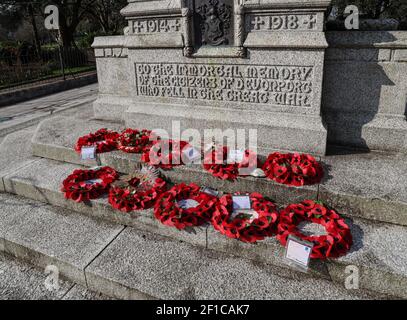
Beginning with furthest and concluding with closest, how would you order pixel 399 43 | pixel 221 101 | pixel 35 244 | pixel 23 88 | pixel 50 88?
pixel 50 88, pixel 23 88, pixel 221 101, pixel 399 43, pixel 35 244

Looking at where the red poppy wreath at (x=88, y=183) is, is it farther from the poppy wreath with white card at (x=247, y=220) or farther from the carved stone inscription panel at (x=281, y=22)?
the carved stone inscription panel at (x=281, y=22)

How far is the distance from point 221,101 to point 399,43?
6.79 ft

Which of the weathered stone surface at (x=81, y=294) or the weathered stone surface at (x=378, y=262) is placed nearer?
the weathered stone surface at (x=378, y=262)

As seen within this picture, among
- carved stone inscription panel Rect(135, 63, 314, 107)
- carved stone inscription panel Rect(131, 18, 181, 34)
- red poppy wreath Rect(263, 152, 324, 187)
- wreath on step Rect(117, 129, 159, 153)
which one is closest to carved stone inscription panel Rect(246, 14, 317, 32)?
carved stone inscription panel Rect(135, 63, 314, 107)

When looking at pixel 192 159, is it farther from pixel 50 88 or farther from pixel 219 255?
pixel 50 88

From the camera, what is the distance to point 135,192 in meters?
3.47

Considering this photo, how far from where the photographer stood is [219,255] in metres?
2.93

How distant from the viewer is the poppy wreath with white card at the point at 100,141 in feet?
14.1

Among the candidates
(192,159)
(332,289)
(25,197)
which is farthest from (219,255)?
(25,197)

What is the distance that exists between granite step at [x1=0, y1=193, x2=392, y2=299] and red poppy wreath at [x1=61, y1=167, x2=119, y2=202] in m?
0.25

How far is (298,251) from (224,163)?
135 cm

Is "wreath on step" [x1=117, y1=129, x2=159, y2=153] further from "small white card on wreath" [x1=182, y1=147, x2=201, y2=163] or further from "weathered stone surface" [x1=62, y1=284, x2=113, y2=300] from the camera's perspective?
"weathered stone surface" [x1=62, y1=284, x2=113, y2=300]

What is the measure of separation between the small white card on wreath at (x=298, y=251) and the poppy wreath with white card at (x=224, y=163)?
1.04 meters

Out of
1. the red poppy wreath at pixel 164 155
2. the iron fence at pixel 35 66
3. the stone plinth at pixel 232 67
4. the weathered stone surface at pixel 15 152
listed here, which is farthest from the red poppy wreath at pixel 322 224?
the iron fence at pixel 35 66
